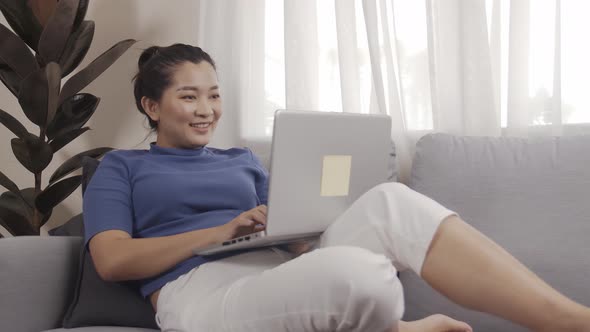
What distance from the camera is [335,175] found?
1308mm

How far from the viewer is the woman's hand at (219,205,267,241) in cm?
134

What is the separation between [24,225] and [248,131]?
79 cm

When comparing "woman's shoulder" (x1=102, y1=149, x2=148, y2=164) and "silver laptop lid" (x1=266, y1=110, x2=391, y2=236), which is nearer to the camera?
"silver laptop lid" (x1=266, y1=110, x2=391, y2=236)

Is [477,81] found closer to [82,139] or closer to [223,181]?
[223,181]

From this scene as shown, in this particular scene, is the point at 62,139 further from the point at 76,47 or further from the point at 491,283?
the point at 491,283

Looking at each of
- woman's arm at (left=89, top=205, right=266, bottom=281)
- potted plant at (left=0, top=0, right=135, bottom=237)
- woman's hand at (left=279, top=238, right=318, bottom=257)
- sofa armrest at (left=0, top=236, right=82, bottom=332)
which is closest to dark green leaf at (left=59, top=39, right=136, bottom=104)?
potted plant at (left=0, top=0, right=135, bottom=237)

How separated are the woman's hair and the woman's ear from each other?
12mm

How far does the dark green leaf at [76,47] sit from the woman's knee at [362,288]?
1.57 meters

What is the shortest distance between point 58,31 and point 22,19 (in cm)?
16

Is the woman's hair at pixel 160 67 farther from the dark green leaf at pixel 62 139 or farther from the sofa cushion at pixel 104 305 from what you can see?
the dark green leaf at pixel 62 139

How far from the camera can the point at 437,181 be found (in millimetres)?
1745

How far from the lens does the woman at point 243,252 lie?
1.07 metres

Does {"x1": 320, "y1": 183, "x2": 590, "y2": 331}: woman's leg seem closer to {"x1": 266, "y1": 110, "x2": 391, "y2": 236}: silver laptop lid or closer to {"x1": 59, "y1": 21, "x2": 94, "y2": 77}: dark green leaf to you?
{"x1": 266, "y1": 110, "x2": 391, "y2": 236}: silver laptop lid

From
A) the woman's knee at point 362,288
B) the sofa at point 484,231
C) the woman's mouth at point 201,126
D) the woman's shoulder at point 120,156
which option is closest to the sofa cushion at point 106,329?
the sofa at point 484,231
